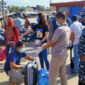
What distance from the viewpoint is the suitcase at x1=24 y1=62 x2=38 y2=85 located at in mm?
3697

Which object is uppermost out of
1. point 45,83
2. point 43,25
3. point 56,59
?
point 43,25

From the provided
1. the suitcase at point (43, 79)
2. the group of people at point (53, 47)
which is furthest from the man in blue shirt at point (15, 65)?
the suitcase at point (43, 79)

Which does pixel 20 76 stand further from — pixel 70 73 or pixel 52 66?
pixel 70 73

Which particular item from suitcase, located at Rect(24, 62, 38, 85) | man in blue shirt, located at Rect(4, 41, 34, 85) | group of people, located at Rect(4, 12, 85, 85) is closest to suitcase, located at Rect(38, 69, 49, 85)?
suitcase, located at Rect(24, 62, 38, 85)

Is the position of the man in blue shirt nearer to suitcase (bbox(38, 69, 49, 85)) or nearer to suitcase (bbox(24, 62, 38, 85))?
suitcase (bbox(24, 62, 38, 85))

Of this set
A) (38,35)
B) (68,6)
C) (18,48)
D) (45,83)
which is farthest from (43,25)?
(68,6)

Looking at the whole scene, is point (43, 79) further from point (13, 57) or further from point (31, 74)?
point (13, 57)

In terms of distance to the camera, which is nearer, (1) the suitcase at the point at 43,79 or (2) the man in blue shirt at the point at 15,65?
(1) the suitcase at the point at 43,79

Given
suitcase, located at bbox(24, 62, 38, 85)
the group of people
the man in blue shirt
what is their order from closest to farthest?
1. the group of people
2. suitcase, located at bbox(24, 62, 38, 85)
3. the man in blue shirt

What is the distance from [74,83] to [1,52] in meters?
2.47

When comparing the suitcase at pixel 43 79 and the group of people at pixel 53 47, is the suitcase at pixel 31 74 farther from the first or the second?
the group of people at pixel 53 47

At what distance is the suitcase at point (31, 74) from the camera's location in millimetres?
3697

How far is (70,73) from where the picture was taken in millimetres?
5105

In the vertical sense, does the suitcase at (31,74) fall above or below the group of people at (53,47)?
below
